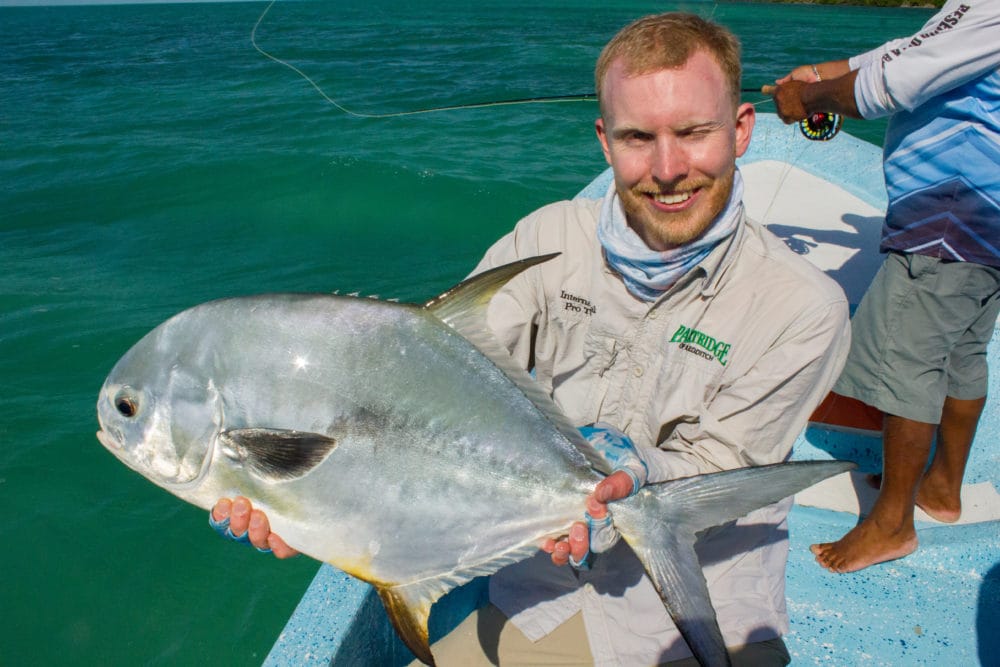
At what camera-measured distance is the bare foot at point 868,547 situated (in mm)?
2467

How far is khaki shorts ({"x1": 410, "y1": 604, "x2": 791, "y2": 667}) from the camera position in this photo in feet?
5.76

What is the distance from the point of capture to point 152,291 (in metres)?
6.44

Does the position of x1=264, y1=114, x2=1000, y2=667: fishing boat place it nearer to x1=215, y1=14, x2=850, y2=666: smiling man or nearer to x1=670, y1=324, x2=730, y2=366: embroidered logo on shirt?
x1=215, y1=14, x2=850, y2=666: smiling man

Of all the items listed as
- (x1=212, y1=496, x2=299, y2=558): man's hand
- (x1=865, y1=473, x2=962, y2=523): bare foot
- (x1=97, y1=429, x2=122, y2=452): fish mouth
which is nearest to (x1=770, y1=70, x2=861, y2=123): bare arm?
(x1=865, y1=473, x2=962, y2=523): bare foot

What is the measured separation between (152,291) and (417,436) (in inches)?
228

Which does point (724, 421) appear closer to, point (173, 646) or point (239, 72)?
point (173, 646)

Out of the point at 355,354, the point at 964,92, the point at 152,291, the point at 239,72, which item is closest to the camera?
the point at 355,354

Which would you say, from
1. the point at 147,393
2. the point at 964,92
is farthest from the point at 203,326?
the point at 964,92

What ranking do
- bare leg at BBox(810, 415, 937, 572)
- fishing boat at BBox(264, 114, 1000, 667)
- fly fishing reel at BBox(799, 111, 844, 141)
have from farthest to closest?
fly fishing reel at BBox(799, 111, 844, 141)
bare leg at BBox(810, 415, 937, 572)
fishing boat at BBox(264, 114, 1000, 667)

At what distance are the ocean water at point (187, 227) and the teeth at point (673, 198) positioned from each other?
8.73ft

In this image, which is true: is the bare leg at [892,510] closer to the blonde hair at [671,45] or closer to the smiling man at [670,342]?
the smiling man at [670,342]

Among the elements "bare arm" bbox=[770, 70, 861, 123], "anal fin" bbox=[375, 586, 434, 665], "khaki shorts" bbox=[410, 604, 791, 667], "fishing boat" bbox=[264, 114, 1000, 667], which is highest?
"bare arm" bbox=[770, 70, 861, 123]

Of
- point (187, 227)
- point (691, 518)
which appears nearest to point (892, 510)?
point (691, 518)

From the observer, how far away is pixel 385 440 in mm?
1499
